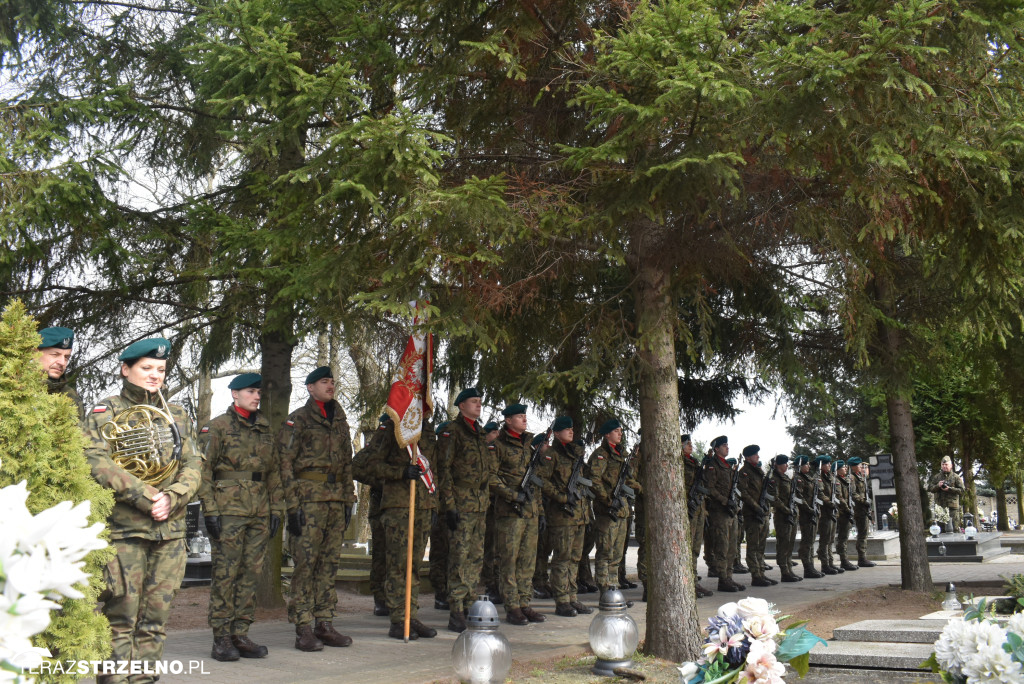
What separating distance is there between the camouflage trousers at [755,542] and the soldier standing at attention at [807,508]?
1495 millimetres

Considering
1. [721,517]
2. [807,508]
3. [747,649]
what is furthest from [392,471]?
[807,508]

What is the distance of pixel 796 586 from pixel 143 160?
38.9ft

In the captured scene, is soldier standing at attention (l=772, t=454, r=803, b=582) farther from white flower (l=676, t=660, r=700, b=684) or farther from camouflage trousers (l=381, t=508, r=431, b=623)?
white flower (l=676, t=660, r=700, b=684)

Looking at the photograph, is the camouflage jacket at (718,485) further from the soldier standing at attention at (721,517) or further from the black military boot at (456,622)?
the black military boot at (456,622)

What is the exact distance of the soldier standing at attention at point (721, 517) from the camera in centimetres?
1338

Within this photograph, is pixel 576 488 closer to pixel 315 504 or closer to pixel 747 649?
pixel 315 504

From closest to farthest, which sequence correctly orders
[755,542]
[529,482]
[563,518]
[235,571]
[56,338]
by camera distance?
[56,338], [235,571], [529,482], [563,518], [755,542]

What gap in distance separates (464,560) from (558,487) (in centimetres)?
213

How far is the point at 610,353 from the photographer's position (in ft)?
26.6

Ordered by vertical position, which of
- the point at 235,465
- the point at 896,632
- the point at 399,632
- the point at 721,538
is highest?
the point at 235,465

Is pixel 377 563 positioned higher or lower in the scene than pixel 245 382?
lower

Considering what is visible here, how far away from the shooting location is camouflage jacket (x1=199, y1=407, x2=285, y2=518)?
7344 mm

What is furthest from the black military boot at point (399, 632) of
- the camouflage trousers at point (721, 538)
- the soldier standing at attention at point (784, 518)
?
the soldier standing at attention at point (784, 518)

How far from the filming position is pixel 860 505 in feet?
60.0
